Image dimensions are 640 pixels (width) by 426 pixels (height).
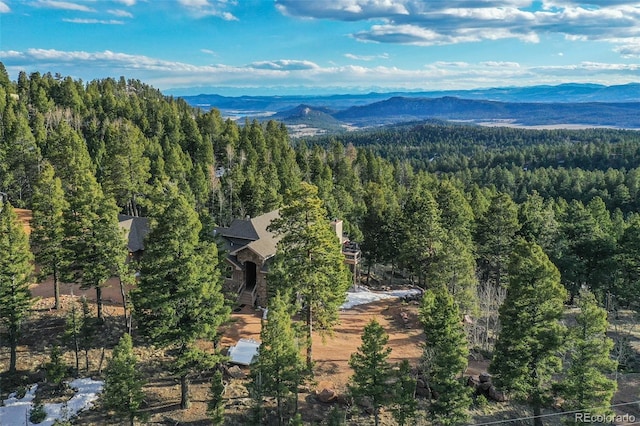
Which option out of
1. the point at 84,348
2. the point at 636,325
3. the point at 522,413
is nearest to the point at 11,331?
the point at 84,348

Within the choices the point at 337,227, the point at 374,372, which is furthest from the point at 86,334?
the point at 337,227

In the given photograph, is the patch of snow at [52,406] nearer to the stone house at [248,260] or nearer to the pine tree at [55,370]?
the pine tree at [55,370]

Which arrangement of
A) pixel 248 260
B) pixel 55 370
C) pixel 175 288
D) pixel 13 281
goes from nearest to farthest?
pixel 175 288 → pixel 55 370 → pixel 13 281 → pixel 248 260

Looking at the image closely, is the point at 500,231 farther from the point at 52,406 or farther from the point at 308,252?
the point at 52,406

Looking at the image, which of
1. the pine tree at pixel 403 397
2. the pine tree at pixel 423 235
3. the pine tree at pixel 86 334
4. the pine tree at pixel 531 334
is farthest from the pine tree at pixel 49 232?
the pine tree at pixel 423 235

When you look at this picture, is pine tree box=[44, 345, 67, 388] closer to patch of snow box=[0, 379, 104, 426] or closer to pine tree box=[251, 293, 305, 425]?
patch of snow box=[0, 379, 104, 426]

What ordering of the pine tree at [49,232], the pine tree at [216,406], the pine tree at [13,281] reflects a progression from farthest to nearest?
the pine tree at [49,232] < the pine tree at [13,281] < the pine tree at [216,406]
